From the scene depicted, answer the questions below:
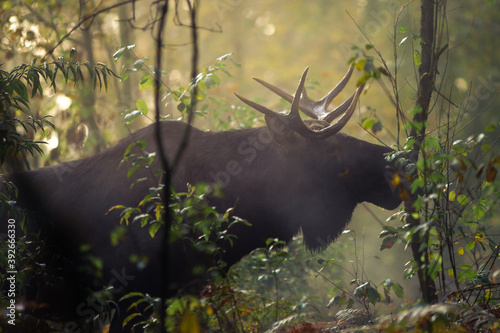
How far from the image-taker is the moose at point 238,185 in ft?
16.1

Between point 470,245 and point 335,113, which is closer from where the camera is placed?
point 470,245

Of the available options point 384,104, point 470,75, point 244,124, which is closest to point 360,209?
point 384,104

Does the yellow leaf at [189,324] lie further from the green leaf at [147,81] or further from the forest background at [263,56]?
the green leaf at [147,81]

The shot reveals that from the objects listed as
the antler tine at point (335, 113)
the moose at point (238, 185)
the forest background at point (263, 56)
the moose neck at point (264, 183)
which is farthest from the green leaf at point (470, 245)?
the antler tine at point (335, 113)

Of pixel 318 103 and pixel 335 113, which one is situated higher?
pixel 318 103

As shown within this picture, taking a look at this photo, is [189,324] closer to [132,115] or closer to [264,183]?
[132,115]

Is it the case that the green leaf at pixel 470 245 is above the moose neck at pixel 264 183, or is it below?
below

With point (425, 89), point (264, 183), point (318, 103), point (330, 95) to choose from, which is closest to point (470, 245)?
point (425, 89)

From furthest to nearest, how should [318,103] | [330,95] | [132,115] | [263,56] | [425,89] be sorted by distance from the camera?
[263,56] → [318,103] → [330,95] → [425,89] → [132,115]

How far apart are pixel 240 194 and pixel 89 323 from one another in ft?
6.03

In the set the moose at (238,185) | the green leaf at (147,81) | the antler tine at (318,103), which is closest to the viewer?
the green leaf at (147,81)

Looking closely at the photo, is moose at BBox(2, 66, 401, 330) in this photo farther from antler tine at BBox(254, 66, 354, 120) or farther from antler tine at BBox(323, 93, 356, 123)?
antler tine at BBox(254, 66, 354, 120)

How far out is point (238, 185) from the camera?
5215 mm

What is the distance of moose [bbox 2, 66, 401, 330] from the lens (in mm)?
4898
